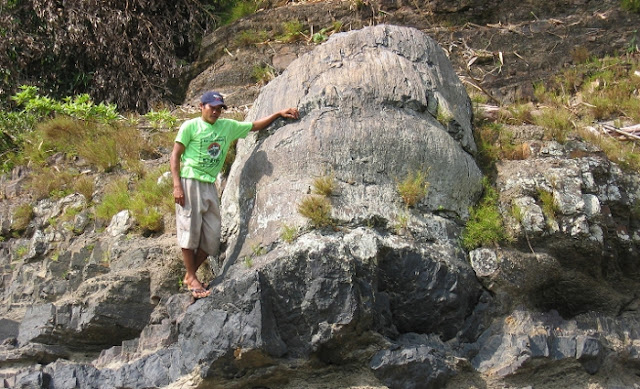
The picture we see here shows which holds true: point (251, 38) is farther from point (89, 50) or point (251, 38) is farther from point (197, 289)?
point (197, 289)

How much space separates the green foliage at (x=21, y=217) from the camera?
9.16 meters

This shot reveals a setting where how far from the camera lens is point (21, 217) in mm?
9242

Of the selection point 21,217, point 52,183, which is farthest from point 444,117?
point 21,217

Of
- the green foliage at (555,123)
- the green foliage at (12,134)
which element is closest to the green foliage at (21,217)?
the green foliage at (12,134)

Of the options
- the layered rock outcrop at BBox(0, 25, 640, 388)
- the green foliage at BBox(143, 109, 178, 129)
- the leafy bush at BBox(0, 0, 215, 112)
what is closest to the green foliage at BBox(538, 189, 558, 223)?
the layered rock outcrop at BBox(0, 25, 640, 388)

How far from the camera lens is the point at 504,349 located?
7.11m

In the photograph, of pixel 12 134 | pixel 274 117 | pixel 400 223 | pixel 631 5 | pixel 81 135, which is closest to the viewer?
pixel 400 223

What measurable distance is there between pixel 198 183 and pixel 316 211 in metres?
0.93

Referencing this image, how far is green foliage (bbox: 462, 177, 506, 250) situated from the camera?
7539 millimetres

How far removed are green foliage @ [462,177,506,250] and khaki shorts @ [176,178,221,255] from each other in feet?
6.41

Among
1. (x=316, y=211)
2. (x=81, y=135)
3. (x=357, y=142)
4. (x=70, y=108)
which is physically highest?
(x=70, y=108)

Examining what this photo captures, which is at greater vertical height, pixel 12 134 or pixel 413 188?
pixel 12 134

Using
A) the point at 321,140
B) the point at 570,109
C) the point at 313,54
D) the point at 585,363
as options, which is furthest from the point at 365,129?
the point at 570,109

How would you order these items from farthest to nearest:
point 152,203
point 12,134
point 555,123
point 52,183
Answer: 1. point 12,134
2. point 52,183
3. point 555,123
4. point 152,203
